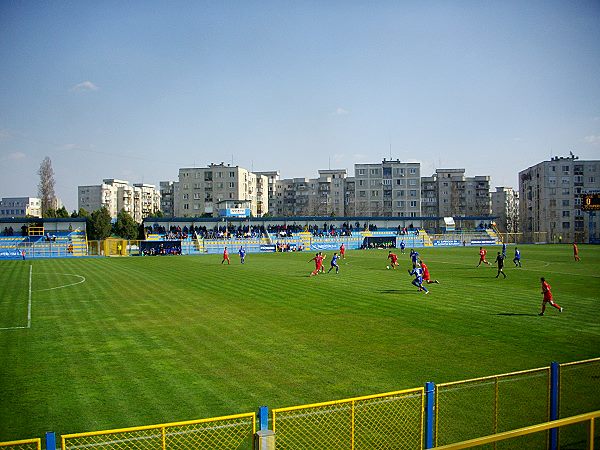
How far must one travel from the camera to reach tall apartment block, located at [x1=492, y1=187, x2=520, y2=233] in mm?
167500

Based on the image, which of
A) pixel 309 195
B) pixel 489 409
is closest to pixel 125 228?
pixel 309 195

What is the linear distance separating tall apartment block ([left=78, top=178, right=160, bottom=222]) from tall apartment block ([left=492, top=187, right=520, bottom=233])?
396 ft

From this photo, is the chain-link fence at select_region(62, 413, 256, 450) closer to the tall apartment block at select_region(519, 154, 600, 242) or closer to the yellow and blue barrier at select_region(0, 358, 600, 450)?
the yellow and blue barrier at select_region(0, 358, 600, 450)

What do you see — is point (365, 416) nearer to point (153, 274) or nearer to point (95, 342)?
point (95, 342)

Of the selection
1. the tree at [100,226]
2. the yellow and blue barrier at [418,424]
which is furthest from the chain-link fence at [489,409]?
the tree at [100,226]

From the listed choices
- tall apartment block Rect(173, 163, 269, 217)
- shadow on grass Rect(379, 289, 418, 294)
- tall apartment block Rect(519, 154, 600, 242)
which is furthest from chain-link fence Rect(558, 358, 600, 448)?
tall apartment block Rect(173, 163, 269, 217)

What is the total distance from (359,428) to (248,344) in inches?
294

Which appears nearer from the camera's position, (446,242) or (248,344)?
(248,344)

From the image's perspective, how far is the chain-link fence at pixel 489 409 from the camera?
9336 millimetres

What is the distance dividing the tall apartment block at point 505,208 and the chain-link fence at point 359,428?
165 metres

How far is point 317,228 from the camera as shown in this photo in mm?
98250

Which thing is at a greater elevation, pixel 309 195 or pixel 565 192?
pixel 309 195

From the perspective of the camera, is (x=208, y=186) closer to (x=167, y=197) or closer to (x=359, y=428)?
(x=167, y=197)

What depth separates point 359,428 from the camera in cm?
963
